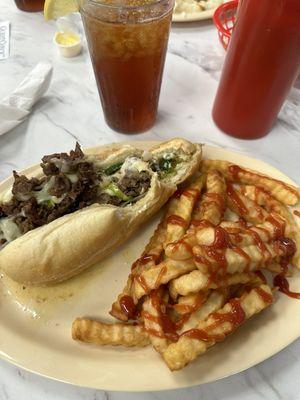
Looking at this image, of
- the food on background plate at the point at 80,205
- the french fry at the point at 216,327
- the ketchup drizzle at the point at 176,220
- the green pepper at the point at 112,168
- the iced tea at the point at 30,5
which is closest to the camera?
the french fry at the point at 216,327

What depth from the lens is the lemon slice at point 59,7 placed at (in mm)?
1476

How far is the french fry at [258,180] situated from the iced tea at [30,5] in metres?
1.77

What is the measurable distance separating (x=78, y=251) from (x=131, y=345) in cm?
34

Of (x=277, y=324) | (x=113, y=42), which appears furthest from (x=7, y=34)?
(x=277, y=324)

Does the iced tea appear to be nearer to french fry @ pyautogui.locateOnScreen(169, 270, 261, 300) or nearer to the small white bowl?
the small white bowl

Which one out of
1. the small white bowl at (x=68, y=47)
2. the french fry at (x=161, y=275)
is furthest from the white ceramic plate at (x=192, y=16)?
the french fry at (x=161, y=275)

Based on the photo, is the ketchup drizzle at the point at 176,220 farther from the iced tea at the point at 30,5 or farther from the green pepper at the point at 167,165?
the iced tea at the point at 30,5

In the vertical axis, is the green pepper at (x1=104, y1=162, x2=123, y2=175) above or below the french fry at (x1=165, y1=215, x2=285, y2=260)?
below

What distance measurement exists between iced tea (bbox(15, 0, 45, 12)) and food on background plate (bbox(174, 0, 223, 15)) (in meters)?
0.91

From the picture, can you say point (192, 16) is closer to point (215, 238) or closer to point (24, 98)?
point (24, 98)

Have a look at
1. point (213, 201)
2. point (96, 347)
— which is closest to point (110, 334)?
point (96, 347)

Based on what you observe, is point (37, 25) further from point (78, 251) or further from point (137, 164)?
point (78, 251)

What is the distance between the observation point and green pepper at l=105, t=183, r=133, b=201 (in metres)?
1.38

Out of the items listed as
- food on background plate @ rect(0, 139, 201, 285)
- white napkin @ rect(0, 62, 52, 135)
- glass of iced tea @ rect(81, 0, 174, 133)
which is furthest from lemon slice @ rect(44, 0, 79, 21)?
food on background plate @ rect(0, 139, 201, 285)
